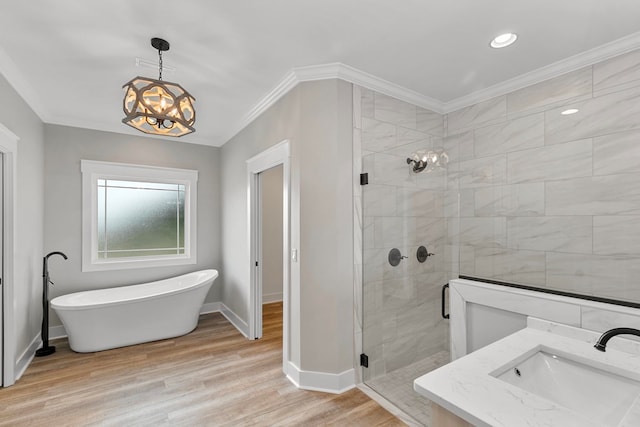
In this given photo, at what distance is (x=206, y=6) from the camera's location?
5.51 feet

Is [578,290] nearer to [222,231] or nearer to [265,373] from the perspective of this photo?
[265,373]

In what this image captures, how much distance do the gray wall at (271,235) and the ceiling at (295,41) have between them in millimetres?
2271

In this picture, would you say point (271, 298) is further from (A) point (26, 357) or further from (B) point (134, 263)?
(A) point (26, 357)

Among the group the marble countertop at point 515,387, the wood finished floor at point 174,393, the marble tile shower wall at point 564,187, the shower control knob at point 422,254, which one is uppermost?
the marble tile shower wall at point 564,187

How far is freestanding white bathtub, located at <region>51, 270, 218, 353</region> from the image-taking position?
2.99 meters

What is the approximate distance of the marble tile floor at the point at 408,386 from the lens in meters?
2.10

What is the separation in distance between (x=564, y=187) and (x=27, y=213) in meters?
4.68

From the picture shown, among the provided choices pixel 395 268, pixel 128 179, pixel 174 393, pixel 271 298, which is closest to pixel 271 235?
pixel 271 298

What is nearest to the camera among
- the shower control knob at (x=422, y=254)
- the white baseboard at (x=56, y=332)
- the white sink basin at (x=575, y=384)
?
the white sink basin at (x=575, y=384)

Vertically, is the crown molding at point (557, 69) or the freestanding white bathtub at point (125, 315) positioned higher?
the crown molding at point (557, 69)

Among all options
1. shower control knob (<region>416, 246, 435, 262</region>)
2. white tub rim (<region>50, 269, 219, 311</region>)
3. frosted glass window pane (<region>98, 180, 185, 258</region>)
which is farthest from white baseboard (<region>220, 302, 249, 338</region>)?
shower control knob (<region>416, 246, 435, 262</region>)

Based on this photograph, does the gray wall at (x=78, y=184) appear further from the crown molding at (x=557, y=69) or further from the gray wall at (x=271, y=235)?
the crown molding at (x=557, y=69)

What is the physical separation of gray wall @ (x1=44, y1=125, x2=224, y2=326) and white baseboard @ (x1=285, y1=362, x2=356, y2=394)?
251cm

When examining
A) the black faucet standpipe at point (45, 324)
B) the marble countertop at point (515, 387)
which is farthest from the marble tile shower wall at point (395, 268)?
the black faucet standpipe at point (45, 324)
